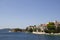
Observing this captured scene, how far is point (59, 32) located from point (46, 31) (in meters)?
10.4

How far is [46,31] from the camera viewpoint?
143125 millimetres

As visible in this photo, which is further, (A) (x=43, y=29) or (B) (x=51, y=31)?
(A) (x=43, y=29)

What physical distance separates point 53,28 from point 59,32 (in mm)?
5968

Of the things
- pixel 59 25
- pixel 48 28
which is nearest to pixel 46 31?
pixel 48 28

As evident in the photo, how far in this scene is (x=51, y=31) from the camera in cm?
14012

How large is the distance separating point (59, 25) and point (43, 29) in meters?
13.4

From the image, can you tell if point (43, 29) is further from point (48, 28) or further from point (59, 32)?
point (59, 32)

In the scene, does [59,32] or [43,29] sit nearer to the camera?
[59,32]

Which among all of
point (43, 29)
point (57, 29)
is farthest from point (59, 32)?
point (43, 29)

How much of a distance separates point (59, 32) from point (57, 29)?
3140 millimetres

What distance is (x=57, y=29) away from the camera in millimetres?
140750

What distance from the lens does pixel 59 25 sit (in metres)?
147

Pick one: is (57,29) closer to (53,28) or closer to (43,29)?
(53,28)

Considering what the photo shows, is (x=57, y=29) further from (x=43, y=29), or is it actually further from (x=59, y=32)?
(x=43, y=29)
